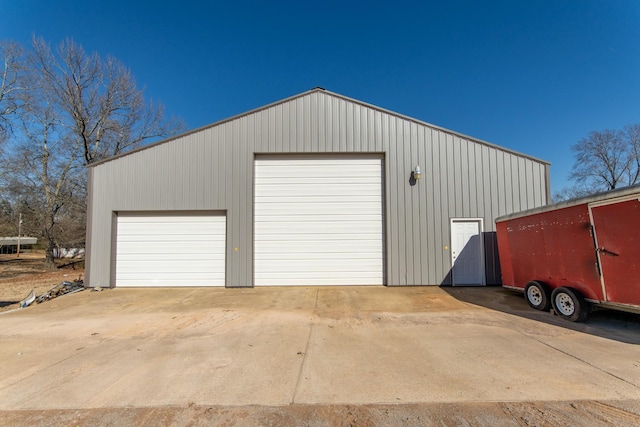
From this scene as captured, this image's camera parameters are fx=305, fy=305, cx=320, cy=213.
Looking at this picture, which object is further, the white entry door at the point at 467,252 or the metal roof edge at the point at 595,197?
the white entry door at the point at 467,252

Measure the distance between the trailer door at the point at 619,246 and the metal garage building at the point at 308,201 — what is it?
13.7 ft

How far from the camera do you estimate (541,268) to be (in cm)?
629

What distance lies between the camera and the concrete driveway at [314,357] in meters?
Answer: 2.99

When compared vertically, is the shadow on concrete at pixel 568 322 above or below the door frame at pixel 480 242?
below

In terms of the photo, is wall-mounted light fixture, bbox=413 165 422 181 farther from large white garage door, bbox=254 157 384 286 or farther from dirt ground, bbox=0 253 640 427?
dirt ground, bbox=0 253 640 427

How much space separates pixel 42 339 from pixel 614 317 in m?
10.0

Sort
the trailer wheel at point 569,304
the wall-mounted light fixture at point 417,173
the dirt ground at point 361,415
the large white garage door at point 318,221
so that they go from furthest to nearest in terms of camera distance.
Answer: the large white garage door at point 318,221 → the wall-mounted light fixture at point 417,173 → the trailer wheel at point 569,304 → the dirt ground at point 361,415

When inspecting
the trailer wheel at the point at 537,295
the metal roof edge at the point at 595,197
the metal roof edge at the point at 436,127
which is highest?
the metal roof edge at the point at 436,127

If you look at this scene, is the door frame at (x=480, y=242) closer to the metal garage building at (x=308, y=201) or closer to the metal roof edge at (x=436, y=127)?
the metal garage building at (x=308, y=201)

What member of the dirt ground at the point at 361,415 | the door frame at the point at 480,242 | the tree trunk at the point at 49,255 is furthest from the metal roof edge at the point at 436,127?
the tree trunk at the point at 49,255

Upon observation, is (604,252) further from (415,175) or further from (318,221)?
(318,221)

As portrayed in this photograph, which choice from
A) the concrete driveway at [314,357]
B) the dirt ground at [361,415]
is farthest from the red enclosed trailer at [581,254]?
the dirt ground at [361,415]

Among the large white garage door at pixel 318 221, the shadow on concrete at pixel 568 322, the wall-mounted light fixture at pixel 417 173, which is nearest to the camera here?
the shadow on concrete at pixel 568 322

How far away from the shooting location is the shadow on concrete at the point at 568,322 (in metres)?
4.85
